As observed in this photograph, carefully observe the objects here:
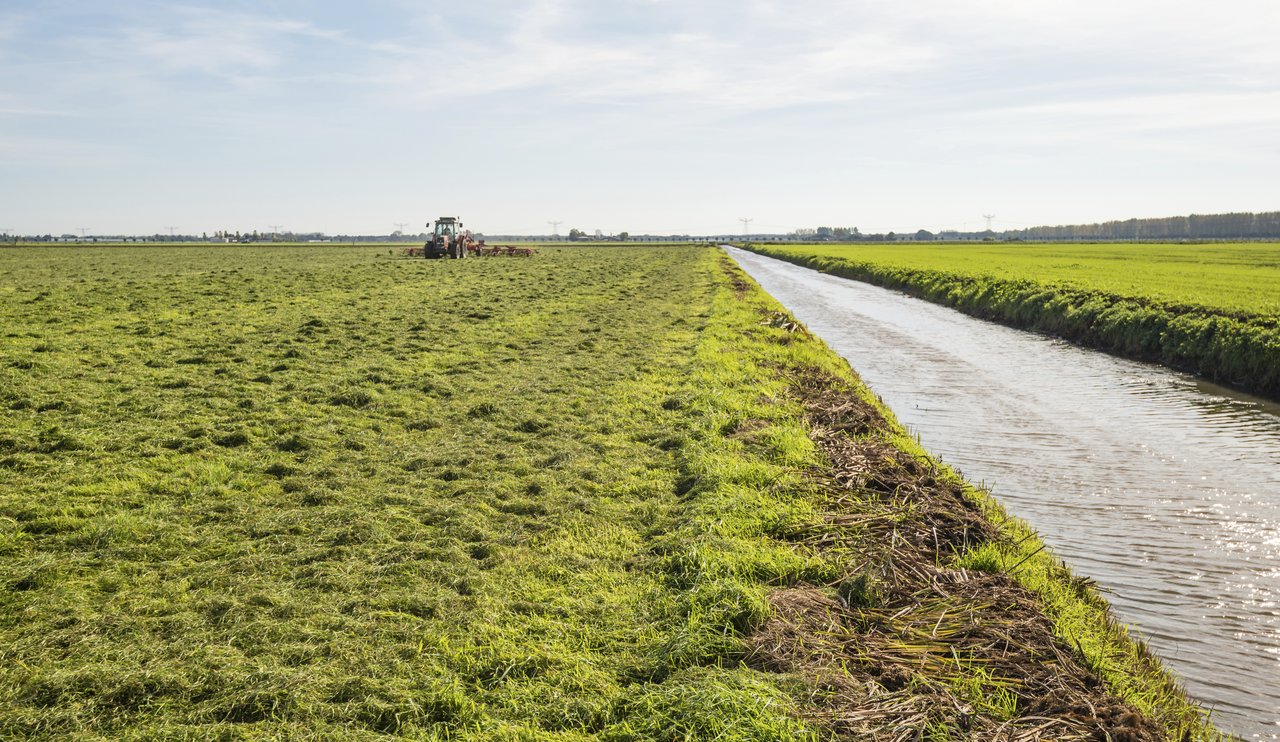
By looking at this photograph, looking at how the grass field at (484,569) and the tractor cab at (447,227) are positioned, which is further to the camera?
the tractor cab at (447,227)

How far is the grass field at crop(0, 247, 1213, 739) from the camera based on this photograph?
14.5 feet

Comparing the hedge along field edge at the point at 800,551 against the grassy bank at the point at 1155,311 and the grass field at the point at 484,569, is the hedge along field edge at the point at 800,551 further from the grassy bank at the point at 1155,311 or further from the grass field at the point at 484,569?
the grassy bank at the point at 1155,311

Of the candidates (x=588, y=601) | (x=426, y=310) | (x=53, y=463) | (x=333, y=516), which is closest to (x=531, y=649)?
(x=588, y=601)

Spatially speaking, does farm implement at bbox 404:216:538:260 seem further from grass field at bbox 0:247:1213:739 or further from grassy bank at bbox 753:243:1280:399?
grass field at bbox 0:247:1213:739

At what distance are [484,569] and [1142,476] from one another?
8.91m

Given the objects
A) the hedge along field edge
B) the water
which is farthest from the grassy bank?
the hedge along field edge

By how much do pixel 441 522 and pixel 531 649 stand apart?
8.58ft

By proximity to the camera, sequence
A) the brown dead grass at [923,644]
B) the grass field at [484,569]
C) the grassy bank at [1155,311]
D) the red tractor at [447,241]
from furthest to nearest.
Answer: the red tractor at [447,241] → the grassy bank at [1155,311] → the grass field at [484,569] → the brown dead grass at [923,644]

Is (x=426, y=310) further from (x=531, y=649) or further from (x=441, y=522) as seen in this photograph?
(x=531, y=649)

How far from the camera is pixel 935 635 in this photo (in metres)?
5.18

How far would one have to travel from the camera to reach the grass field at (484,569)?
443cm

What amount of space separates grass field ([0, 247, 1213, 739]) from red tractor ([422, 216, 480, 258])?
48913mm

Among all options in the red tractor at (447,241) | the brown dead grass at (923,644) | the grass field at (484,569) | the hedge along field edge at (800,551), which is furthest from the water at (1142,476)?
the red tractor at (447,241)

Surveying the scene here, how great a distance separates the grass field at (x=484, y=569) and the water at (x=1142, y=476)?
2.29ft
